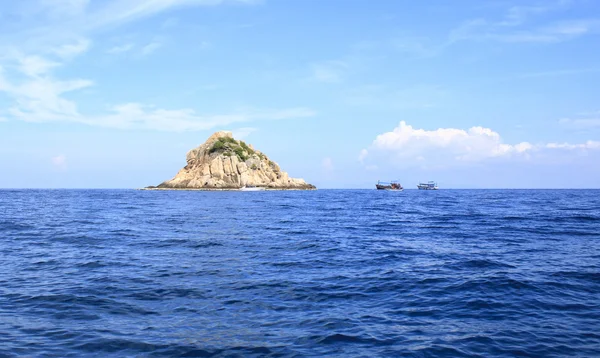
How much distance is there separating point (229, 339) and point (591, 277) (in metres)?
15.3

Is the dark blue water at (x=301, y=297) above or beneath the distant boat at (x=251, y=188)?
beneath

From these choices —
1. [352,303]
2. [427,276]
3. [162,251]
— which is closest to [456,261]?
[427,276]

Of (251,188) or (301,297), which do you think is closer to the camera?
(301,297)

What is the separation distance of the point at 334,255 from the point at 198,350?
553 inches

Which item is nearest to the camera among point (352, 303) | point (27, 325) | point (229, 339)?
point (229, 339)

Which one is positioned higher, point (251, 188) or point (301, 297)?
point (251, 188)

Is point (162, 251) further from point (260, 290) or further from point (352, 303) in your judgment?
point (352, 303)

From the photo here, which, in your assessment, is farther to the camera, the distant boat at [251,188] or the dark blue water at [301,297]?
the distant boat at [251,188]

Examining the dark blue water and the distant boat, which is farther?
the distant boat

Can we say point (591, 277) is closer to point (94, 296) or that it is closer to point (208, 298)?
point (208, 298)

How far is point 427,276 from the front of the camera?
18031 mm

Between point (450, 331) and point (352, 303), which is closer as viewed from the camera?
point (450, 331)

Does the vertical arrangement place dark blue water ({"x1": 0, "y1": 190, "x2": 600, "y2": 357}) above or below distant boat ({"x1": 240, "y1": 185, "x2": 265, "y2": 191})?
below

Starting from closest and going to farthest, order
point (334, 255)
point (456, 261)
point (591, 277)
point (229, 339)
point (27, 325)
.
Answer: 1. point (229, 339)
2. point (27, 325)
3. point (591, 277)
4. point (456, 261)
5. point (334, 255)
